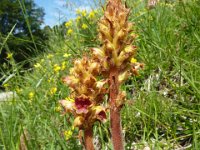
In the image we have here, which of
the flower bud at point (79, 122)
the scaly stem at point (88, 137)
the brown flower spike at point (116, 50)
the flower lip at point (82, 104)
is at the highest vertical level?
the brown flower spike at point (116, 50)

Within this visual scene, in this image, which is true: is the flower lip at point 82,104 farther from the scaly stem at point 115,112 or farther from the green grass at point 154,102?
the green grass at point 154,102

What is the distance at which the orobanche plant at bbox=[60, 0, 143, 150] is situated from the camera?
873mm

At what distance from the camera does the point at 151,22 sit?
11.8ft

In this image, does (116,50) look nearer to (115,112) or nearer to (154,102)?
(115,112)

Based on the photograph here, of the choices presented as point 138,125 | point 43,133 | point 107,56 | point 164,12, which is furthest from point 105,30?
point 164,12

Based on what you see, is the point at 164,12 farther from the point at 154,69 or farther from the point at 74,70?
the point at 74,70

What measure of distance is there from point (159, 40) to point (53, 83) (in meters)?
1.29

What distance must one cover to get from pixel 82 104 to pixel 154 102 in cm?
148

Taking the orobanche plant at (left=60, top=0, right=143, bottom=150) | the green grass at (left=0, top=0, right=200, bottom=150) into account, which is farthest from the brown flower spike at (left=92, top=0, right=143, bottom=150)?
the green grass at (left=0, top=0, right=200, bottom=150)

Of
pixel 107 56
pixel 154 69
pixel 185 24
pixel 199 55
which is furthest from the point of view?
pixel 185 24

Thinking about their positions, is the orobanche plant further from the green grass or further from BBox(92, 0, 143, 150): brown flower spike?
the green grass

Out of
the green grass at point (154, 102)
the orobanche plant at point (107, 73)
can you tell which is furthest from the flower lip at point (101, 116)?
the green grass at point (154, 102)

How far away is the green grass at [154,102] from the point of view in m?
2.16

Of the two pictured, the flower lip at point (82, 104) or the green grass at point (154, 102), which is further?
the green grass at point (154, 102)
